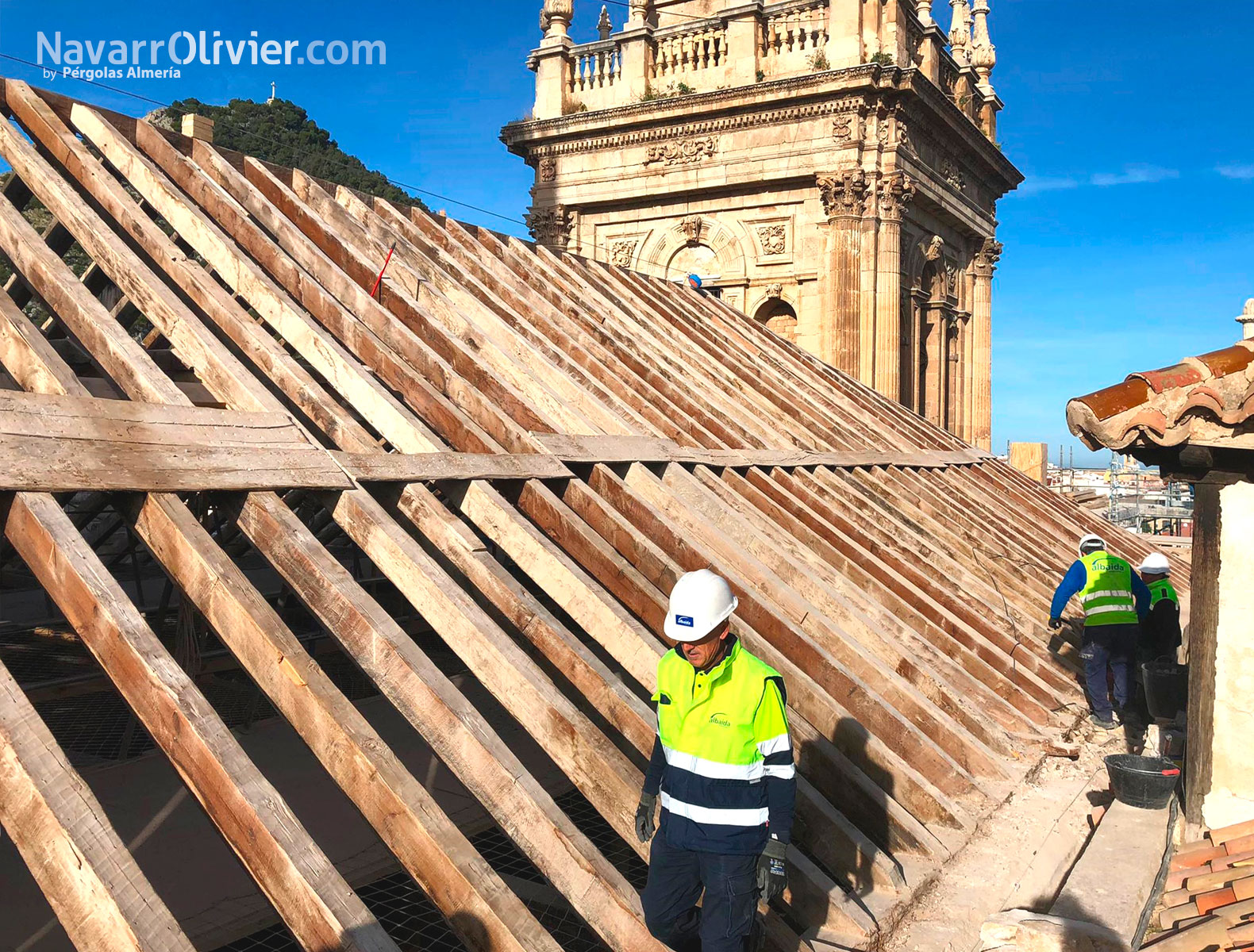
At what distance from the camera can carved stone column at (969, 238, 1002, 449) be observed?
74.4 feet

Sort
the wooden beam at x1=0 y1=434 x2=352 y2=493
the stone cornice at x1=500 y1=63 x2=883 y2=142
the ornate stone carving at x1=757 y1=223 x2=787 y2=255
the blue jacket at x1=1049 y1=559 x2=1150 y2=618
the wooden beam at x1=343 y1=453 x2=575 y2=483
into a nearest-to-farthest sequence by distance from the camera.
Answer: the wooden beam at x1=0 y1=434 x2=352 y2=493, the wooden beam at x1=343 y1=453 x2=575 y2=483, the blue jacket at x1=1049 y1=559 x2=1150 y2=618, the stone cornice at x1=500 y1=63 x2=883 y2=142, the ornate stone carving at x1=757 y1=223 x2=787 y2=255

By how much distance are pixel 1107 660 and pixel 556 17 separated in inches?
676

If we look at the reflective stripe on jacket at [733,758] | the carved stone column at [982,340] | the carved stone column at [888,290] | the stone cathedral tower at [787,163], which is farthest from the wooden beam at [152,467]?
the carved stone column at [982,340]

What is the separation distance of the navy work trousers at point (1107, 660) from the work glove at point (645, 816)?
17.8 ft

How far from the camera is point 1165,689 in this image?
7664mm

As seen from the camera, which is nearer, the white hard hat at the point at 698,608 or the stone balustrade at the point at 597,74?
the white hard hat at the point at 698,608

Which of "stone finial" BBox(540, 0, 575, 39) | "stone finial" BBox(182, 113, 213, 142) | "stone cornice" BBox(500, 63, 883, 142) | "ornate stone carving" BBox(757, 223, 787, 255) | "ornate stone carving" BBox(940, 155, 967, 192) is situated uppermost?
"stone finial" BBox(540, 0, 575, 39)

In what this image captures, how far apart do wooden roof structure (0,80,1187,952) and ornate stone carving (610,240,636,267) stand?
10032 mm

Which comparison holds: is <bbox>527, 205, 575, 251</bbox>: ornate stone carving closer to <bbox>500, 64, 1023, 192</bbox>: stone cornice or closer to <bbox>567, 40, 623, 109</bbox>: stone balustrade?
<bbox>500, 64, 1023, 192</bbox>: stone cornice

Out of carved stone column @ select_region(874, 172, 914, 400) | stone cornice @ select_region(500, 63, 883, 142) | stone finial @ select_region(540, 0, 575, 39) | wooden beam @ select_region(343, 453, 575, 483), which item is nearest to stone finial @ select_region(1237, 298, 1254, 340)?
wooden beam @ select_region(343, 453, 575, 483)

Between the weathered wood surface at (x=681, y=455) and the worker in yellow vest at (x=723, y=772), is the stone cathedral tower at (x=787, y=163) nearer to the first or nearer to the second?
the weathered wood surface at (x=681, y=455)

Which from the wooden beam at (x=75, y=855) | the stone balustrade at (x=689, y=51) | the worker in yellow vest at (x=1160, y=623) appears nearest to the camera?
the wooden beam at (x=75, y=855)

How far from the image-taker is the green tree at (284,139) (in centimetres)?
4600

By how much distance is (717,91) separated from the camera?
18.1 m
